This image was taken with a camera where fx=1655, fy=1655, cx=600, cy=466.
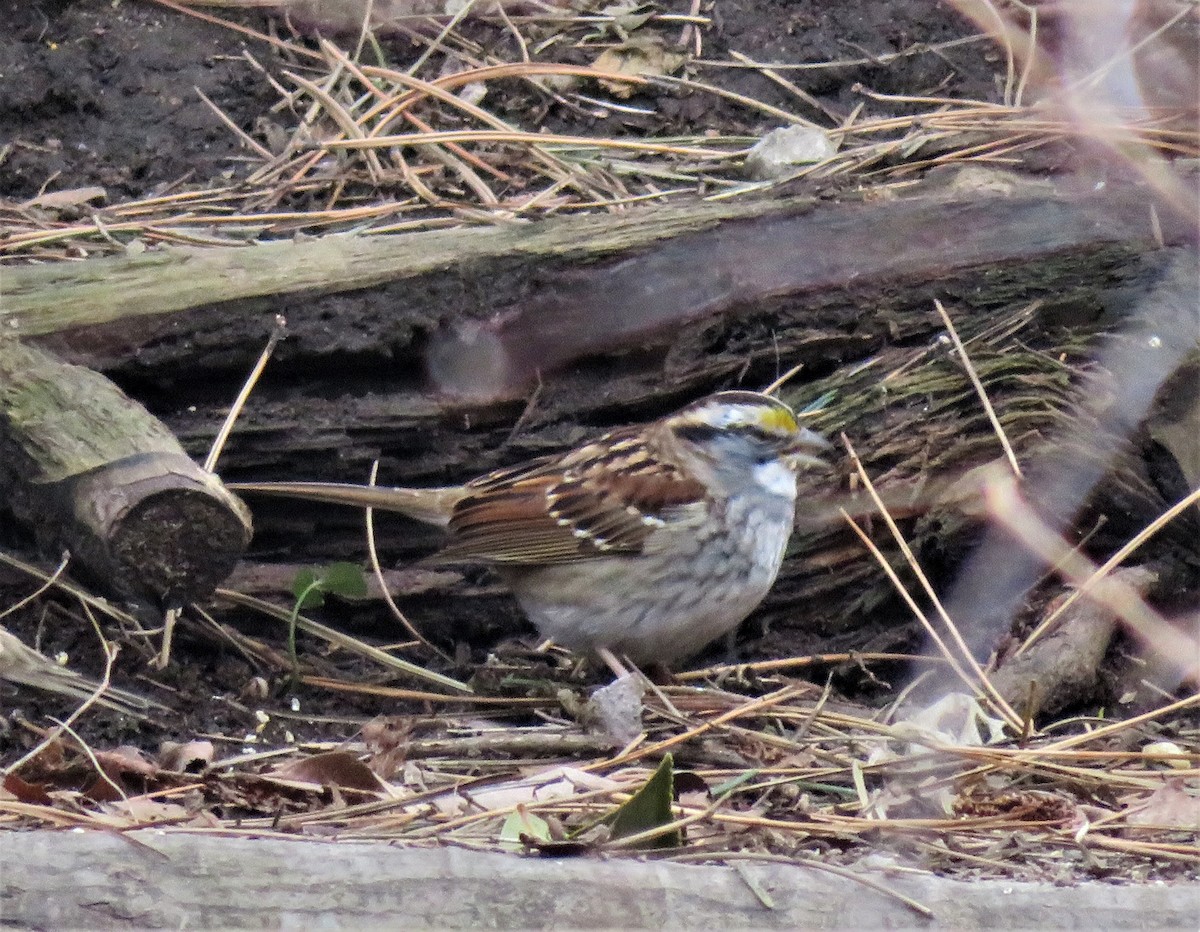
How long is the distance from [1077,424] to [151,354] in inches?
98.8

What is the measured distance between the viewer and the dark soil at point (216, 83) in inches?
213

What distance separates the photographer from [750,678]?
175 inches

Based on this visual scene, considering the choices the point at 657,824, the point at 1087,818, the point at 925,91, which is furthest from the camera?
the point at 925,91

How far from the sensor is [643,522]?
4383 millimetres

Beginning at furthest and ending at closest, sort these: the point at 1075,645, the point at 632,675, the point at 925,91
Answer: the point at 925,91
the point at 1075,645
the point at 632,675

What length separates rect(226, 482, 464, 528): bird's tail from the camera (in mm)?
4285

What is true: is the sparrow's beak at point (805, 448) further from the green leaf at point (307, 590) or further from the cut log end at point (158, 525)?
the cut log end at point (158, 525)

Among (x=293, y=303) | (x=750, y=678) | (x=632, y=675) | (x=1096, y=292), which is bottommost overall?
(x=750, y=678)

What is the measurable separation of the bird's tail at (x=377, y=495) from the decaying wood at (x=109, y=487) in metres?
0.45

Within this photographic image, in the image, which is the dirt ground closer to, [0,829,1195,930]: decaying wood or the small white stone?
the small white stone

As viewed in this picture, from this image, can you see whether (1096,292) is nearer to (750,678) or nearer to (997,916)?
(750,678)

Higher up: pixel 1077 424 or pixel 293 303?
pixel 293 303

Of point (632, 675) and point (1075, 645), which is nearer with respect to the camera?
point (632, 675)

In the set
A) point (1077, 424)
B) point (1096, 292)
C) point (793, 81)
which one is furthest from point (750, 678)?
point (793, 81)
